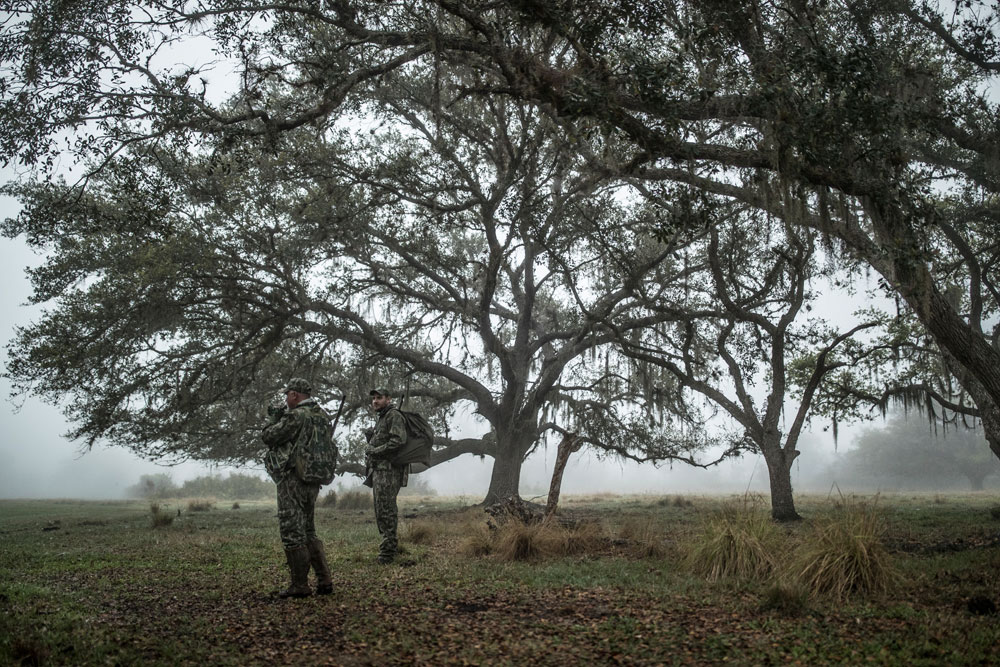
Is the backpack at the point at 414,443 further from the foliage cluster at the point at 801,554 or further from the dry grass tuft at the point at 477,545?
the foliage cluster at the point at 801,554

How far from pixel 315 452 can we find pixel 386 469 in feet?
6.64

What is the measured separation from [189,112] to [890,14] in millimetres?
9494

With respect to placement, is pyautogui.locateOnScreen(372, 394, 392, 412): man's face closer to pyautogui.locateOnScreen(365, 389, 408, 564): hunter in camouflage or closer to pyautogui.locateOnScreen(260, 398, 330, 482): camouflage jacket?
pyautogui.locateOnScreen(365, 389, 408, 564): hunter in camouflage

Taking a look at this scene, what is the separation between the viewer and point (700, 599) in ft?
17.8

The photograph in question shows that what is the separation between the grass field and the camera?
13.2ft

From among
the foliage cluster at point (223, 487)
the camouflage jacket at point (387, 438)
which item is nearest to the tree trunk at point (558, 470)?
the camouflage jacket at point (387, 438)

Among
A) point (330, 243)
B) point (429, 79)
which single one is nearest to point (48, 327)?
point (330, 243)

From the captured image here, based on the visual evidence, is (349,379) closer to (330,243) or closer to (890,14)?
(330,243)

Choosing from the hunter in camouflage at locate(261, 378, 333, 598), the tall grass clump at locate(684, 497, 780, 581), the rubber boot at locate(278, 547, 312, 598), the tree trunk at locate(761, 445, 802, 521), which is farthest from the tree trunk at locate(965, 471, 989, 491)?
the rubber boot at locate(278, 547, 312, 598)

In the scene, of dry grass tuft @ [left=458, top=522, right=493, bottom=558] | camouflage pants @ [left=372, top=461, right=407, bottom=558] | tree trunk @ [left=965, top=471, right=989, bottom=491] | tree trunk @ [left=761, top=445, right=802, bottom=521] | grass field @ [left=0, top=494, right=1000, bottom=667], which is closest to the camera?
grass field @ [left=0, top=494, right=1000, bottom=667]

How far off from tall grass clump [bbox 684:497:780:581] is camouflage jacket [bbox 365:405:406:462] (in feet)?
11.2

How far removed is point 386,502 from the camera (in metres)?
7.70

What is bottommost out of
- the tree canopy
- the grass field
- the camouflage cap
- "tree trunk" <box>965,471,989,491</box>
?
"tree trunk" <box>965,471,989,491</box>

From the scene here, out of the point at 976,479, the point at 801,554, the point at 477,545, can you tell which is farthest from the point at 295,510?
the point at 976,479
